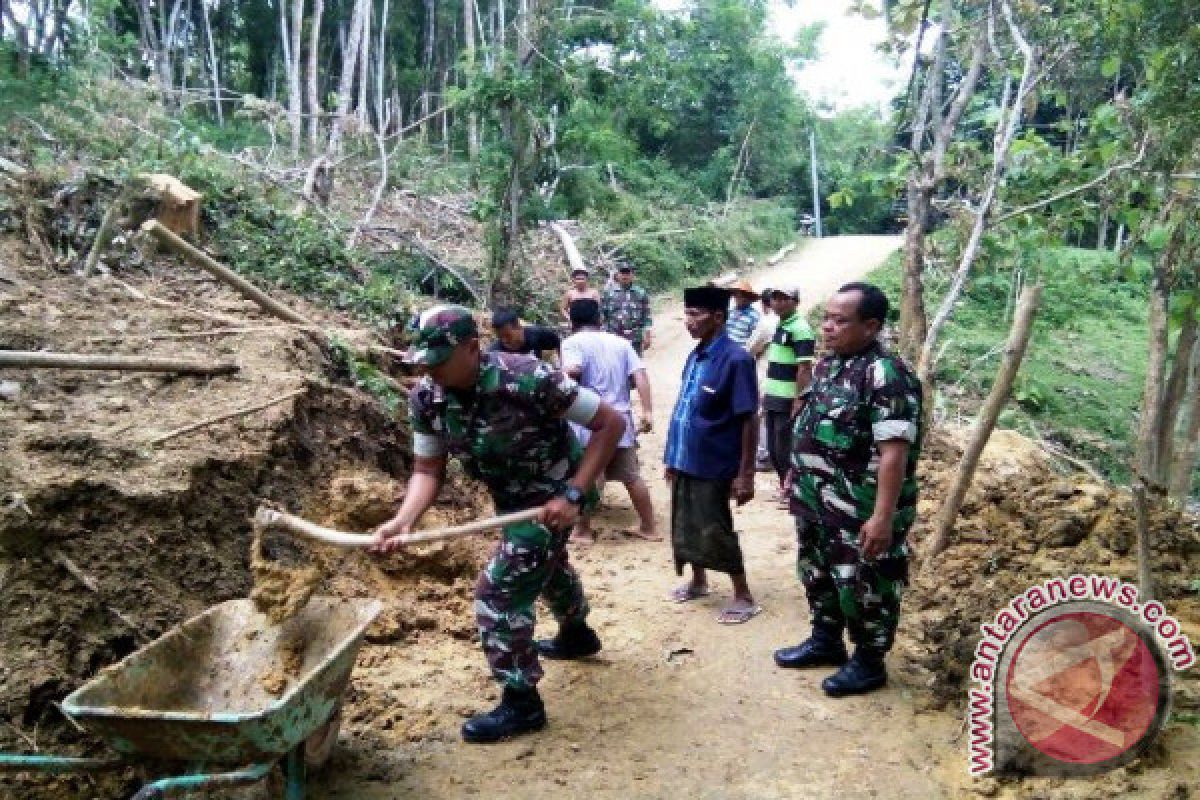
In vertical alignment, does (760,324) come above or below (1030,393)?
above

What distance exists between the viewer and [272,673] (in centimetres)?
307

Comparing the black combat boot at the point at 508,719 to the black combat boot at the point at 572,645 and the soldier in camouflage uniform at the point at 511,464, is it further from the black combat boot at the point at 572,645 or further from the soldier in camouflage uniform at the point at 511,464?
the black combat boot at the point at 572,645

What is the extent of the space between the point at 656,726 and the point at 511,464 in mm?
1318

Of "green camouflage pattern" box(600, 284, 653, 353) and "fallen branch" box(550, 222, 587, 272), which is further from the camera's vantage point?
"fallen branch" box(550, 222, 587, 272)

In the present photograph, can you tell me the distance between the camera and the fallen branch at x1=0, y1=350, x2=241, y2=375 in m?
4.15

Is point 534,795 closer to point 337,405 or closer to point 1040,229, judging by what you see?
point 337,405

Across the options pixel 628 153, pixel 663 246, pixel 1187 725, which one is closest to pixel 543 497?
pixel 1187 725

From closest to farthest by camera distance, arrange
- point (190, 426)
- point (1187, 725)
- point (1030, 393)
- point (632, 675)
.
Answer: point (1187, 725) → point (632, 675) → point (190, 426) → point (1030, 393)

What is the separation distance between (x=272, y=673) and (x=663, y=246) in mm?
16871

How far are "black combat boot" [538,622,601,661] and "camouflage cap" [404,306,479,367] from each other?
175 centimetres

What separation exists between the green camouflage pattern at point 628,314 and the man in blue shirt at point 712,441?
15.8ft

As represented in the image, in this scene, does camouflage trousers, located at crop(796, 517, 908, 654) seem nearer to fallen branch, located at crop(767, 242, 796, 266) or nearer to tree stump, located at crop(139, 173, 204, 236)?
tree stump, located at crop(139, 173, 204, 236)

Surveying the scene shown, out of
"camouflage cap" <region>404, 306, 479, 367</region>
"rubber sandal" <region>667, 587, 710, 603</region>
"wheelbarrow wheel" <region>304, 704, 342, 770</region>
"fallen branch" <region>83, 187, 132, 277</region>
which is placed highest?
"fallen branch" <region>83, 187, 132, 277</region>

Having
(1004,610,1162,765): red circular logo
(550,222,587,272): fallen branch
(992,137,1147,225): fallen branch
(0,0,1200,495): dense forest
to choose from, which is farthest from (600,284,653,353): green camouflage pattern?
(1004,610,1162,765): red circular logo
